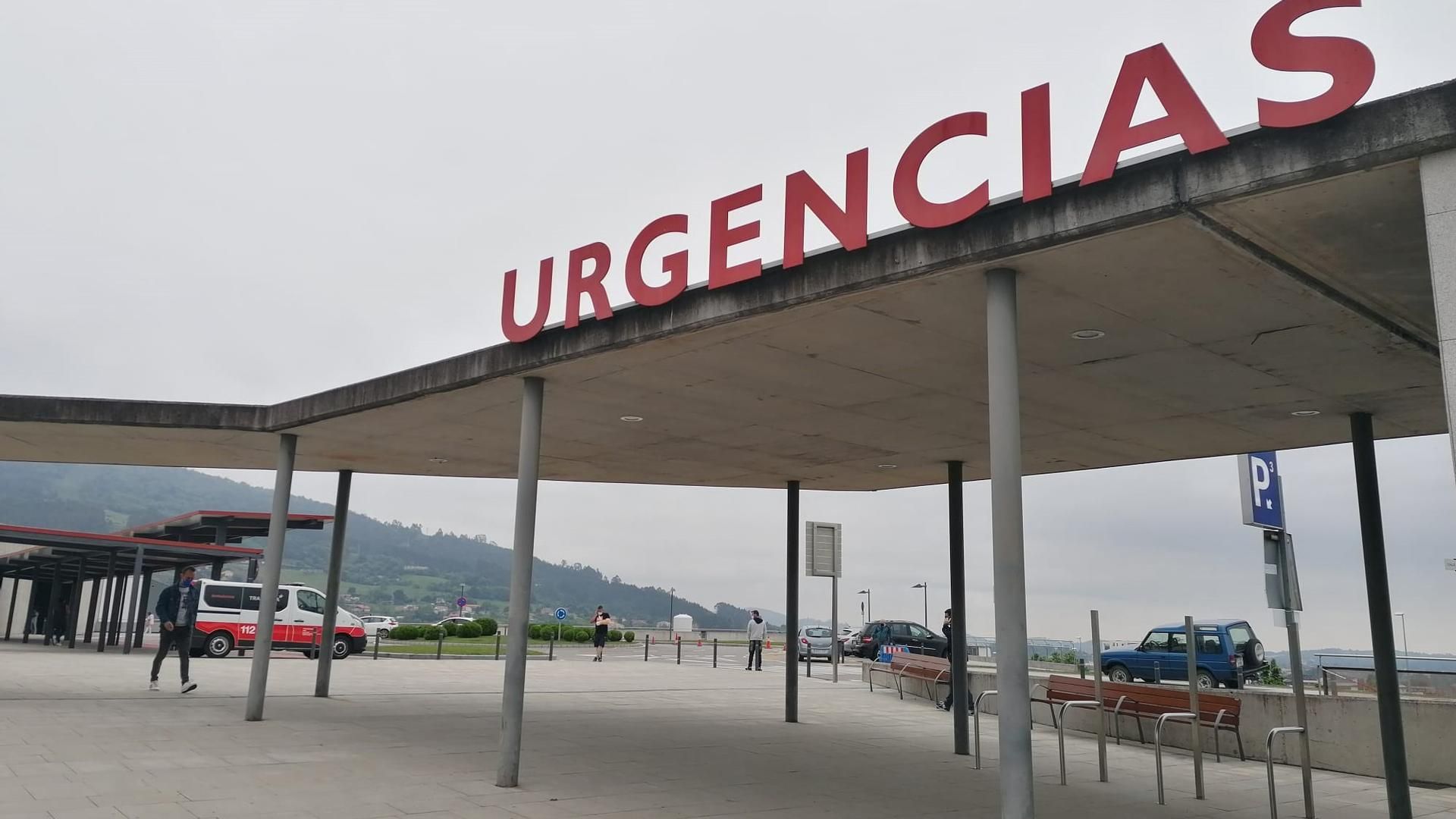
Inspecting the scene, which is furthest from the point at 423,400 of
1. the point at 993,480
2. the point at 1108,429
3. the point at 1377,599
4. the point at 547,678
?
the point at 547,678

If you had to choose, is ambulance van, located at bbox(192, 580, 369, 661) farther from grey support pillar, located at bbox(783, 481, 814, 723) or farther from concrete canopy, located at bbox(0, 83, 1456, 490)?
grey support pillar, located at bbox(783, 481, 814, 723)

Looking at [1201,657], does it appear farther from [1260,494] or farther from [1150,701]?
[1260,494]

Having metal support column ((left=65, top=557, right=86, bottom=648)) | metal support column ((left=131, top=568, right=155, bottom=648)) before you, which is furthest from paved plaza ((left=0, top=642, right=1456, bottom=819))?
metal support column ((left=65, top=557, right=86, bottom=648))

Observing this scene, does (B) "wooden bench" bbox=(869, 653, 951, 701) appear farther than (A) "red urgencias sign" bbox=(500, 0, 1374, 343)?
Yes

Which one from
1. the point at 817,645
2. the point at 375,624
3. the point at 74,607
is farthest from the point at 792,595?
the point at 375,624

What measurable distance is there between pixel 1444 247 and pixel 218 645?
83.3 feet

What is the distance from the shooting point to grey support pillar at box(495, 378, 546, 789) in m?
8.33

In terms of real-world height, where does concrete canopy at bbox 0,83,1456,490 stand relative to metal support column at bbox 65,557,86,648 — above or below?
above

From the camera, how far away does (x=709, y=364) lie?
8273 mm

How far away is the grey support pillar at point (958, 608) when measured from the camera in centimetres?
1153

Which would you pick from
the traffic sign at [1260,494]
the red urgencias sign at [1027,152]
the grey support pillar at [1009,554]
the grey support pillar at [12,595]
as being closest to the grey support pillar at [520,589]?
the red urgencias sign at [1027,152]

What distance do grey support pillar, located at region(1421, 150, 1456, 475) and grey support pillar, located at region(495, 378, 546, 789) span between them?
672 centimetres

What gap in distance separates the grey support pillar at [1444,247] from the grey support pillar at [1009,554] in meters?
2.13

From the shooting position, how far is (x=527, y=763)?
31.3 feet
